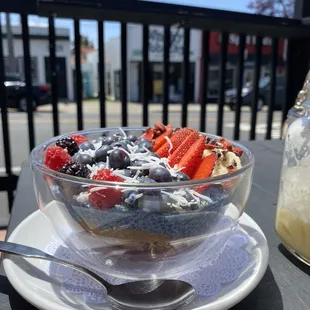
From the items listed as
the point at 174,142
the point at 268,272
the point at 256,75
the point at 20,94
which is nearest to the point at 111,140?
the point at 174,142

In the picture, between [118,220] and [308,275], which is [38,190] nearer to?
[118,220]

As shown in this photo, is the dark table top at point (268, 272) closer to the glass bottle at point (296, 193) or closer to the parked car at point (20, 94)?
the glass bottle at point (296, 193)

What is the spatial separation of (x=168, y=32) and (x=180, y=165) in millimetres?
1501

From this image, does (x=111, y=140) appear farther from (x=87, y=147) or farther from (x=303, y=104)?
(x=303, y=104)

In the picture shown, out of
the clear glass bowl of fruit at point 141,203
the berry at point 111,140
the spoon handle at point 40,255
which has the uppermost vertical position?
the berry at point 111,140

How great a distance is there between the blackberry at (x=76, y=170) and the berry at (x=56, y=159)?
41mm

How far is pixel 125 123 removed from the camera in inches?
75.2

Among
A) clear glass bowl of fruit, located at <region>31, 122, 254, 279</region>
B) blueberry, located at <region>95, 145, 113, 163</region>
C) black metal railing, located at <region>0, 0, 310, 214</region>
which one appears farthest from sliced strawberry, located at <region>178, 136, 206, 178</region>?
Answer: black metal railing, located at <region>0, 0, 310, 214</region>

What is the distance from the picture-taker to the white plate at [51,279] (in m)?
0.42

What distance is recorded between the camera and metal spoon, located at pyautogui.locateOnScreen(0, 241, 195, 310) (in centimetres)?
42

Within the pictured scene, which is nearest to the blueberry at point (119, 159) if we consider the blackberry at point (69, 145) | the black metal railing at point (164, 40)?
the blackberry at point (69, 145)

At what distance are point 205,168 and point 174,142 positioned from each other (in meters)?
0.10

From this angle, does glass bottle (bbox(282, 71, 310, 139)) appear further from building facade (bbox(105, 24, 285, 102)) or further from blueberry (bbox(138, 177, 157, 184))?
building facade (bbox(105, 24, 285, 102))

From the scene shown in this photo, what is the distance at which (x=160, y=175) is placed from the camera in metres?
0.49
